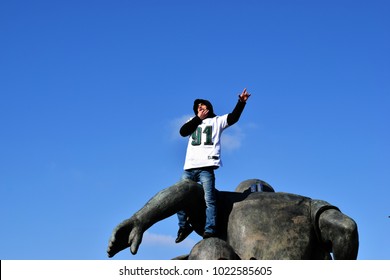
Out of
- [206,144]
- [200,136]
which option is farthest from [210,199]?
[200,136]

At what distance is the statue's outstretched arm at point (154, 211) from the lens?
820 centimetres

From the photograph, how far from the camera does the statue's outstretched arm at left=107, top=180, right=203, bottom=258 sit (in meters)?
8.20

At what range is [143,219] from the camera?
8.38 m

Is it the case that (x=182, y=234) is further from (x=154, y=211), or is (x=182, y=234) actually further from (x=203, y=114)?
(x=203, y=114)

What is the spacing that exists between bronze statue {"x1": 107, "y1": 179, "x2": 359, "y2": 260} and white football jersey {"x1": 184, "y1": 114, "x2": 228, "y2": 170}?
298 millimetres

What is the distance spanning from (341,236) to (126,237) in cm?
248

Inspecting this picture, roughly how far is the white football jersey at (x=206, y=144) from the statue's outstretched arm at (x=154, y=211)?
0.94 ft

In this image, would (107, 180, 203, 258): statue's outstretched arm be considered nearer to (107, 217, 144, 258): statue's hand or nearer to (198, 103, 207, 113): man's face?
(107, 217, 144, 258): statue's hand

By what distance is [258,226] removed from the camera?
8.62 m

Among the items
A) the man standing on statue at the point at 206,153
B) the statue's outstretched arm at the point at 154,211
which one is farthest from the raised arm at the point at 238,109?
the statue's outstretched arm at the point at 154,211

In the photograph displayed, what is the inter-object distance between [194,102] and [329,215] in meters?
2.27

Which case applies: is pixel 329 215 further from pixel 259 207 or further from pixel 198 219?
pixel 198 219

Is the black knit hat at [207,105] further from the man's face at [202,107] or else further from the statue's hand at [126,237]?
the statue's hand at [126,237]
